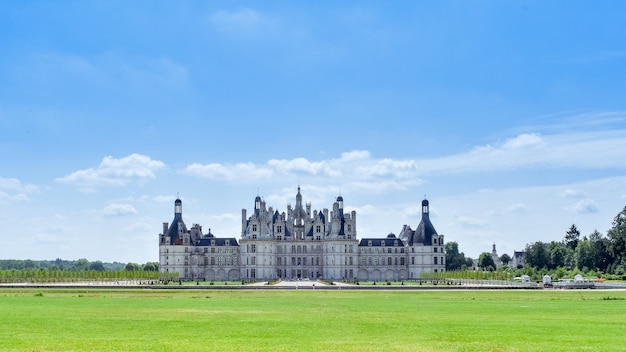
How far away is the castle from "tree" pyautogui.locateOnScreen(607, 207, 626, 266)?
27612 mm

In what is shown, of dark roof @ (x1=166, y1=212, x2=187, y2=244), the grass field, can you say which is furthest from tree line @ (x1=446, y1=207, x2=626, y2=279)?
the grass field

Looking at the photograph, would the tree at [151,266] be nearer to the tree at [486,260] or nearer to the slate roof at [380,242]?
the slate roof at [380,242]

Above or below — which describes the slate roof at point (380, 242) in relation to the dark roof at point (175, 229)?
below

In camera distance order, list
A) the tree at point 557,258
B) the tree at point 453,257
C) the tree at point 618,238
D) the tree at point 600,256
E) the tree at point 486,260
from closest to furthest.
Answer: the tree at point 618,238 < the tree at point 600,256 < the tree at point 557,258 < the tree at point 453,257 < the tree at point 486,260

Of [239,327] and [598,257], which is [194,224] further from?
[239,327]

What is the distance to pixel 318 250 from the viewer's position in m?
118

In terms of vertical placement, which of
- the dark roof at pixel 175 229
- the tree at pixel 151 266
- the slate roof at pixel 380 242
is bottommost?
the tree at pixel 151 266

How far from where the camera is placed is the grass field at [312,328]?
20031mm

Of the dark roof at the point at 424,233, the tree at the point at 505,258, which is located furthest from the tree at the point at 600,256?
the tree at the point at 505,258

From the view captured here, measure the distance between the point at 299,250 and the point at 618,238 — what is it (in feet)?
152

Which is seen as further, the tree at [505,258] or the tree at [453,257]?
the tree at [505,258]

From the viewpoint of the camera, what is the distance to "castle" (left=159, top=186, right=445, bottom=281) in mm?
115938

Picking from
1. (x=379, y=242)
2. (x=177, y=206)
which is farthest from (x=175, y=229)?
(x=379, y=242)

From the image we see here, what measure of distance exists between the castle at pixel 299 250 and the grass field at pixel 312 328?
8040 cm
